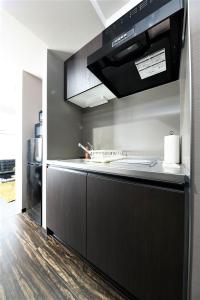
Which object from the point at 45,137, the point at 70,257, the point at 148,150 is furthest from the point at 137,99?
the point at 70,257

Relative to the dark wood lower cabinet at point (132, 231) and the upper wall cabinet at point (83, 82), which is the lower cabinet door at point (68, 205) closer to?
the dark wood lower cabinet at point (132, 231)

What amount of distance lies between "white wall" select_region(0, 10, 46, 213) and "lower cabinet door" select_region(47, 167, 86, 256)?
116cm

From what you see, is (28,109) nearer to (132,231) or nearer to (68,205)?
(68,205)

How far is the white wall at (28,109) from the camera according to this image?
2.34 meters

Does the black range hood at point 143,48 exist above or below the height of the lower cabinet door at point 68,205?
above

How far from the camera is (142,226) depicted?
0.78 m

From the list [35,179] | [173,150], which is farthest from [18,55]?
[173,150]

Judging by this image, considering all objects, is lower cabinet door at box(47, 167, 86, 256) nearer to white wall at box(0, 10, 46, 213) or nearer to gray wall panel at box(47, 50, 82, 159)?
gray wall panel at box(47, 50, 82, 159)

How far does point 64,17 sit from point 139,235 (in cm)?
181

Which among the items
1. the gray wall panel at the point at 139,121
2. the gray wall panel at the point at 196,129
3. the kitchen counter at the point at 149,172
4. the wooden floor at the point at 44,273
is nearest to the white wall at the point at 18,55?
the gray wall panel at the point at 139,121

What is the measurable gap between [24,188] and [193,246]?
7.84 ft

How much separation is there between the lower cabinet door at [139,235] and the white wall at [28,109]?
67.8 inches

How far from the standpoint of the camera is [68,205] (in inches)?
50.4

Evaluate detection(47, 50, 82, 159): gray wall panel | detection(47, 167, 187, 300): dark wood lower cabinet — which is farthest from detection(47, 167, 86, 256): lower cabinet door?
detection(47, 50, 82, 159): gray wall panel
